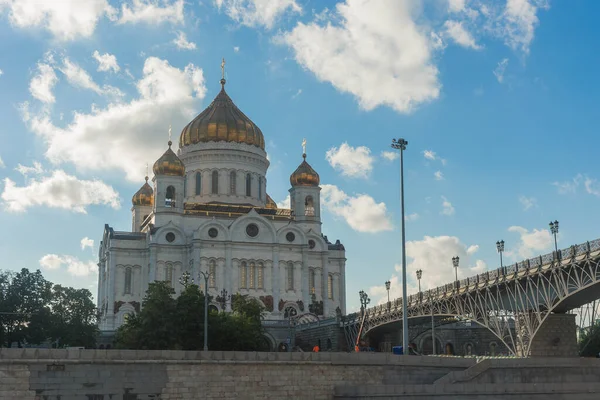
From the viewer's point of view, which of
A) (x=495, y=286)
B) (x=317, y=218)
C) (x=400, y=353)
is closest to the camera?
(x=400, y=353)

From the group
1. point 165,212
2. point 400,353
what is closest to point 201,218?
point 165,212

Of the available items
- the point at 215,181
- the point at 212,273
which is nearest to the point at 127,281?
the point at 212,273

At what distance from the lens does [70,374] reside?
33.5 meters

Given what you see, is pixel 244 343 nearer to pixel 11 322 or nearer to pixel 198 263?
pixel 11 322

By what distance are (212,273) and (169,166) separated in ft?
39.8

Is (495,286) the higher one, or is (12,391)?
(495,286)

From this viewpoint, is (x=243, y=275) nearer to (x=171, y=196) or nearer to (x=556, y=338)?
(x=171, y=196)

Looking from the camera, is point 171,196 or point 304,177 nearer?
point 171,196

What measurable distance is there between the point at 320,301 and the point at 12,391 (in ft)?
190

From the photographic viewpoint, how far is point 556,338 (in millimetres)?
49312

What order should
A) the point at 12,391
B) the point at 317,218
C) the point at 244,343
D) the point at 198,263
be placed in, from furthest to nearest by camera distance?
1. the point at 317,218
2. the point at 198,263
3. the point at 244,343
4. the point at 12,391

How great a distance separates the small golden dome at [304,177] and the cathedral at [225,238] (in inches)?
4.3

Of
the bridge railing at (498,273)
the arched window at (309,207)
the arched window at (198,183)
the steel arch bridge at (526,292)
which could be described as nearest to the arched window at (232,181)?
the arched window at (198,183)

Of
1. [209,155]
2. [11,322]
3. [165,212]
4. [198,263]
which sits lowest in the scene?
[11,322]
